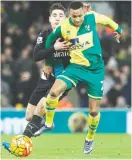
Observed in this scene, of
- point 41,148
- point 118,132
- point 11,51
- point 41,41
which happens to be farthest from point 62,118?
point 41,41

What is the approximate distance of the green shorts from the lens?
37.8ft

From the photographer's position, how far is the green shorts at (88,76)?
11516 mm

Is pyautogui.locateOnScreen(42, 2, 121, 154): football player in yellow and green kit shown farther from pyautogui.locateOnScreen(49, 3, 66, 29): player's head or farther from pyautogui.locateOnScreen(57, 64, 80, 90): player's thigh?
pyautogui.locateOnScreen(49, 3, 66, 29): player's head

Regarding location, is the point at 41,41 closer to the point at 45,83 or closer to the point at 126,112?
the point at 45,83

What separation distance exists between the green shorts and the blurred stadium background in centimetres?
580

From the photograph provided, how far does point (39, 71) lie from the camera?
18922 mm

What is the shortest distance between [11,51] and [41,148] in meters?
6.94

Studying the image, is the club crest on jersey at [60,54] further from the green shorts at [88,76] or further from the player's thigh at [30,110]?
the player's thigh at [30,110]

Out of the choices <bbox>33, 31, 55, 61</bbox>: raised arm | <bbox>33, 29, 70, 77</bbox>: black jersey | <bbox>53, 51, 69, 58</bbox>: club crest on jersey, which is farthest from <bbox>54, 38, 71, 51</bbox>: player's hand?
<bbox>53, 51, 69, 58</bbox>: club crest on jersey

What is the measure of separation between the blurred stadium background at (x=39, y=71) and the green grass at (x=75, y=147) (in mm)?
816

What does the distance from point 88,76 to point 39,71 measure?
7389 mm

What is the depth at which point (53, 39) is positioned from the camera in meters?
11.8

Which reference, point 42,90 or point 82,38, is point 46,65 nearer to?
point 42,90

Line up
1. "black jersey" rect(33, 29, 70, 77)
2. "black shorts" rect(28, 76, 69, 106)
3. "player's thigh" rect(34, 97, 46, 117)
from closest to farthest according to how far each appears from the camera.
→ 1. "black jersey" rect(33, 29, 70, 77)
2. "player's thigh" rect(34, 97, 46, 117)
3. "black shorts" rect(28, 76, 69, 106)
